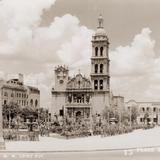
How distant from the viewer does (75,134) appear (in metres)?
48.2

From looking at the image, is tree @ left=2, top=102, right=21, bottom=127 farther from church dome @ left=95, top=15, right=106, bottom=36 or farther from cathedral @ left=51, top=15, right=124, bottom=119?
church dome @ left=95, top=15, right=106, bottom=36

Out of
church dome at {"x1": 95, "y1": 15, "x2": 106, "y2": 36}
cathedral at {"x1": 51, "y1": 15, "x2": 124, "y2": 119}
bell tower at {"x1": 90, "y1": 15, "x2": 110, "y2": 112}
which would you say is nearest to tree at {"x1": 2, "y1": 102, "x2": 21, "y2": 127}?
cathedral at {"x1": 51, "y1": 15, "x2": 124, "y2": 119}

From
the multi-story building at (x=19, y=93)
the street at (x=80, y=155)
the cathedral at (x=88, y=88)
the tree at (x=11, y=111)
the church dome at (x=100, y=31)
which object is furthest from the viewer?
the multi-story building at (x=19, y=93)

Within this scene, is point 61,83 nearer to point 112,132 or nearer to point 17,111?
point 17,111

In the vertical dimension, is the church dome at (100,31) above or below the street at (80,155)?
above

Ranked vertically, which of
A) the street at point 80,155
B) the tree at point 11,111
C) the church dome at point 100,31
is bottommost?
the street at point 80,155

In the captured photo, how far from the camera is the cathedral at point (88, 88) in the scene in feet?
290

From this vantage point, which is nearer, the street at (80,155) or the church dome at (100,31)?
the street at (80,155)

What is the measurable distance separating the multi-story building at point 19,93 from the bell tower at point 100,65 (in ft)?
42.9

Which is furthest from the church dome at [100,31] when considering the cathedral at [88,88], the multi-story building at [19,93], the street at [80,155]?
the street at [80,155]

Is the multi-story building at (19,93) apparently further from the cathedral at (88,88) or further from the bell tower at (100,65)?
the bell tower at (100,65)

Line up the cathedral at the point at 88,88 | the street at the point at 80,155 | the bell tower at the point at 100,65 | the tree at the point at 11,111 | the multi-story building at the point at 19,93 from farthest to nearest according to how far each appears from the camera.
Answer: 1. the multi-story building at the point at 19,93
2. the cathedral at the point at 88,88
3. the bell tower at the point at 100,65
4. the tree at the point at 11,111
5. the street at the point at 80,155

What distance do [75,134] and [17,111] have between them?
31015mm

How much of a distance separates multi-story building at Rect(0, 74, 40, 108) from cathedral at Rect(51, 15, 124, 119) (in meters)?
7.17
